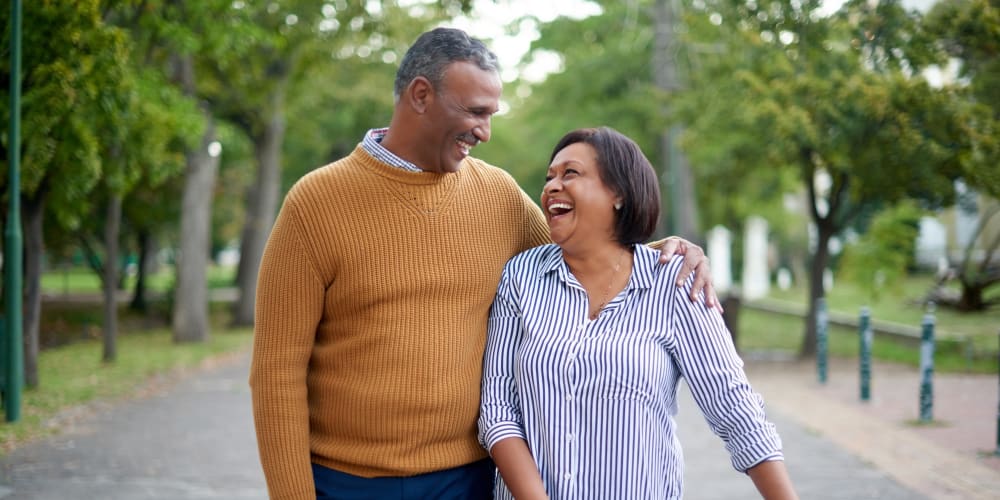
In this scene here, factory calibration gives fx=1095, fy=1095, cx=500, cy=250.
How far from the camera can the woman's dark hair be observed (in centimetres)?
264

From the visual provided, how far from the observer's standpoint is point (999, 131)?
1095 centimetres

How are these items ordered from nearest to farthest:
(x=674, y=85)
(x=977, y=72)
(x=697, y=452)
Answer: (x=697, y=452) < (x=977, y=72) < (x=674, y=85)

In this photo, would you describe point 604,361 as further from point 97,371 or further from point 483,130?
point 97,371

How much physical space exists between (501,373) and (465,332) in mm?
134

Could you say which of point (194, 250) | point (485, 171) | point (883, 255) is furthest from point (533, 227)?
point (194, 250)

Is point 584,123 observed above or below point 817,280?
above

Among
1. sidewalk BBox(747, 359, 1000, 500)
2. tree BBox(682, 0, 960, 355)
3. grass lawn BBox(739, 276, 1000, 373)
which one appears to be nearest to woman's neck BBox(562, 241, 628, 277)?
sidewalk BBox(747, 359, 1000, 500)

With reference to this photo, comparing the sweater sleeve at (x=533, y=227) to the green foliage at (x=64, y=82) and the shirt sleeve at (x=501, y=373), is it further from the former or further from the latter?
the green foliage at (x=64, y=82)

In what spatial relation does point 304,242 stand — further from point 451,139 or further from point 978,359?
point 978,359

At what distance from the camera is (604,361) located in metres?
2.52

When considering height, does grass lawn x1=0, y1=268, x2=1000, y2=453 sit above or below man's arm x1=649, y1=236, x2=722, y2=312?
below

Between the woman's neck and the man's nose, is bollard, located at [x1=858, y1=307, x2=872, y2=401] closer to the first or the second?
the woman's neck

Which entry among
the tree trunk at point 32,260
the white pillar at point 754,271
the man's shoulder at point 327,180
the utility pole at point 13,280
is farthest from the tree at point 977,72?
the white pillar at point 754,271

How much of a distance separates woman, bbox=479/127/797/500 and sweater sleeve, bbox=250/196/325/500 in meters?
0.45
